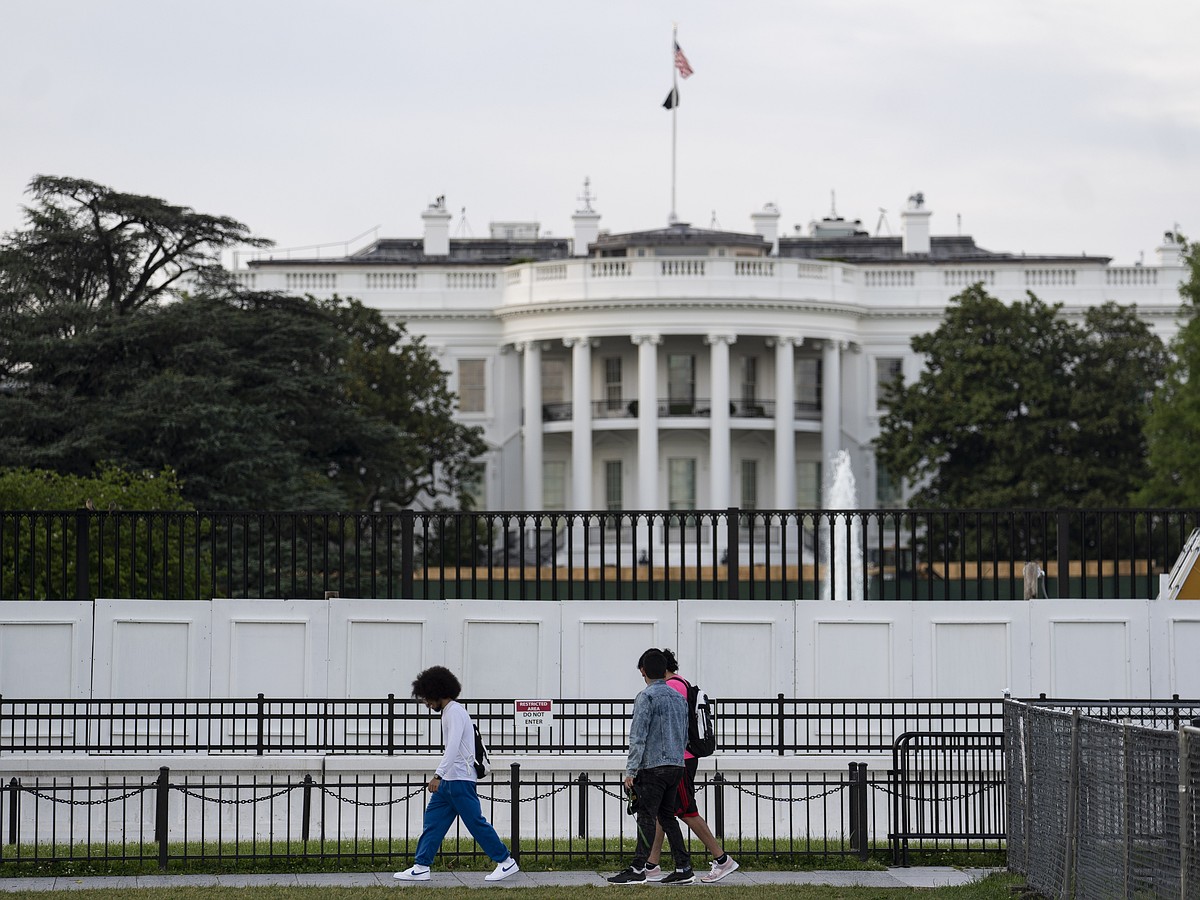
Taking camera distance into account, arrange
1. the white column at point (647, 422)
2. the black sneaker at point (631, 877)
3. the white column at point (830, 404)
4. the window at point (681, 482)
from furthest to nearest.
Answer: the window at point (681, 482) → the white column at point (830, 404) → the white column at point (647, 422) → the black sneaker at point (631, 877)

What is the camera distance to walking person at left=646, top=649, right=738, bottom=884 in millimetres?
14008

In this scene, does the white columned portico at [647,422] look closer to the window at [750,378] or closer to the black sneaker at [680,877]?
the window at [750,378]

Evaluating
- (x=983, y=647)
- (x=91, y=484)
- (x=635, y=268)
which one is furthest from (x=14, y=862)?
(x=635, y=268)

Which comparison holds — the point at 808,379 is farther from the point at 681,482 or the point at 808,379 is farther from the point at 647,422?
the point at 647,422

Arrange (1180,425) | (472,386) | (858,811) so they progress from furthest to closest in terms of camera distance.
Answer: (472,386) < (1180,425) < (858,811)

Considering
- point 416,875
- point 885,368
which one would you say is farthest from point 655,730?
point 885,368

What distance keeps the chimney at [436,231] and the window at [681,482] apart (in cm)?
1287

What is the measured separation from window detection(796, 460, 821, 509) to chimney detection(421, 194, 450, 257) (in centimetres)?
1580

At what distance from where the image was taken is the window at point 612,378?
72.2 metres

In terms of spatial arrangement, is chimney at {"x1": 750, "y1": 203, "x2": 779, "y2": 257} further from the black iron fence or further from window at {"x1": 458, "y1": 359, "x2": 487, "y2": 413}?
the black iron fence

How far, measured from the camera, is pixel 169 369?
45.8 m

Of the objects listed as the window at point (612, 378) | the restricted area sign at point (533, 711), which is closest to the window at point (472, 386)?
the window at point (612, 378)

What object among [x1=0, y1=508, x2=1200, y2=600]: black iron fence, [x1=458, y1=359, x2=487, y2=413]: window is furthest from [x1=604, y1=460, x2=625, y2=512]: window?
[x1=0, y1=508, x2=1200, y2=600]: black iron fence

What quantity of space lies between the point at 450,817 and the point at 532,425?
2221 inches
